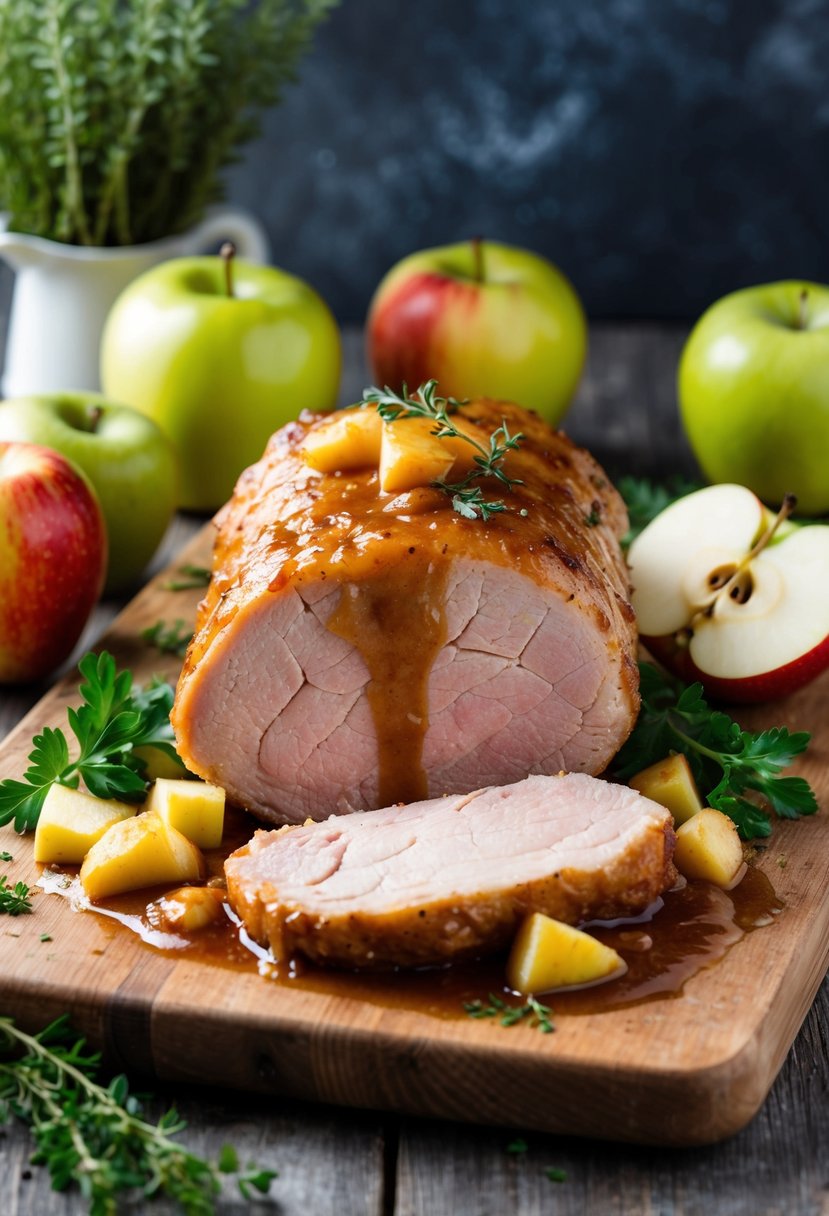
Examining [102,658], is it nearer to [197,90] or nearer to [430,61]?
[197,90]

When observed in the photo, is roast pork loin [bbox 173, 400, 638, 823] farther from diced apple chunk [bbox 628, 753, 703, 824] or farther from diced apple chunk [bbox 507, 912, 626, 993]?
diced apple chunk [bbox 507, 912, 626, 993]

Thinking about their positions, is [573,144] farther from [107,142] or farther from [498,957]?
[498,957]

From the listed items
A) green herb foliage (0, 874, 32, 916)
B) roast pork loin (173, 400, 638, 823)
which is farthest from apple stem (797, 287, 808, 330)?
green herb foliage (0, 874, 32, 916)

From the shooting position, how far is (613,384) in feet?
20.2

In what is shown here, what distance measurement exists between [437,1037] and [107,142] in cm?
372

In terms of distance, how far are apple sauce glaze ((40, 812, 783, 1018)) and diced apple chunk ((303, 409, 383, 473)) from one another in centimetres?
98

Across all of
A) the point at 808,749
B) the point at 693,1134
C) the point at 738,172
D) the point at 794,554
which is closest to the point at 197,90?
the point at 738,172

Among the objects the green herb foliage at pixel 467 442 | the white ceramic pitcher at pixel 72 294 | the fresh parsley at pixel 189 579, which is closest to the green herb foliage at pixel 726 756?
the green herb foliage at pixel 467 442

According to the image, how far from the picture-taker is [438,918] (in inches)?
107

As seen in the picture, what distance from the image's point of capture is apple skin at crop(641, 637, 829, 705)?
11.9 ft

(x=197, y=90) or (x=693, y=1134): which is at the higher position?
(x=197, y=90)

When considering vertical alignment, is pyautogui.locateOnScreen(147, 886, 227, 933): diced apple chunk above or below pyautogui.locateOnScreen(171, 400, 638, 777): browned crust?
below

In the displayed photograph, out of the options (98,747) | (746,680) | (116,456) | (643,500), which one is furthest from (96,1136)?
(643,500)

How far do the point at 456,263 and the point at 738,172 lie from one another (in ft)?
5.29
